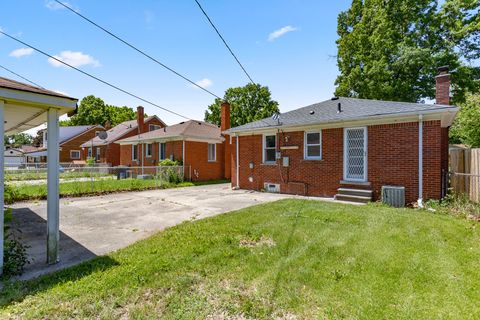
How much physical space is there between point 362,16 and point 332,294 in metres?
27.5

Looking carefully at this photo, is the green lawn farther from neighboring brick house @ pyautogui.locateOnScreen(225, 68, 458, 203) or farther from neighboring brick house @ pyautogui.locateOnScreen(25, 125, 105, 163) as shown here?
neighboring brick house @ pyautogui.locateOnScreen(25, 125, 105, 163)

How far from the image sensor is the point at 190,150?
18.4 m

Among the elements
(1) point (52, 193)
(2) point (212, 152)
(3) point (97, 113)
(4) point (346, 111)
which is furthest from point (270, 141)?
(3) point (97, 113)

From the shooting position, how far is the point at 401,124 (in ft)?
29.0

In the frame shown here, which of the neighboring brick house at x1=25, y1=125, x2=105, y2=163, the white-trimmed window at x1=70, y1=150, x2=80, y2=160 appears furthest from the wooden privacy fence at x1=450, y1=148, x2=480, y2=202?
the white-trimmed window at x1=70, y1=150, x2=80, y2=160

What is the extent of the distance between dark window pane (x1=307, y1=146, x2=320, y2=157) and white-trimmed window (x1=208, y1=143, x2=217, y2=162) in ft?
33.1

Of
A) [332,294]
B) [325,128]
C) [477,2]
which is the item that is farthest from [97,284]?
[477,2]

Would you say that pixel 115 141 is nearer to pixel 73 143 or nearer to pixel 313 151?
pixel 73 143

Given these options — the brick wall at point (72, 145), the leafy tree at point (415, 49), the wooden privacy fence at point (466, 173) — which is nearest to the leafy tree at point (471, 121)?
the leafy tree at point (415, 49)

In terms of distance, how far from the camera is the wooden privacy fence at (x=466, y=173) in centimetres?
797

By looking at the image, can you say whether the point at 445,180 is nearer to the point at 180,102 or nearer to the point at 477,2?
the point at 180,102

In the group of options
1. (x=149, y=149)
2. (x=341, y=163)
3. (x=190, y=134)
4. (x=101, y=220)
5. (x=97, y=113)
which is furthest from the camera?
(x=97, y=113)

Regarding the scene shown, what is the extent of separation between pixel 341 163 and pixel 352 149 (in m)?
0.66

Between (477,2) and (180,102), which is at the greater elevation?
(477,2)
